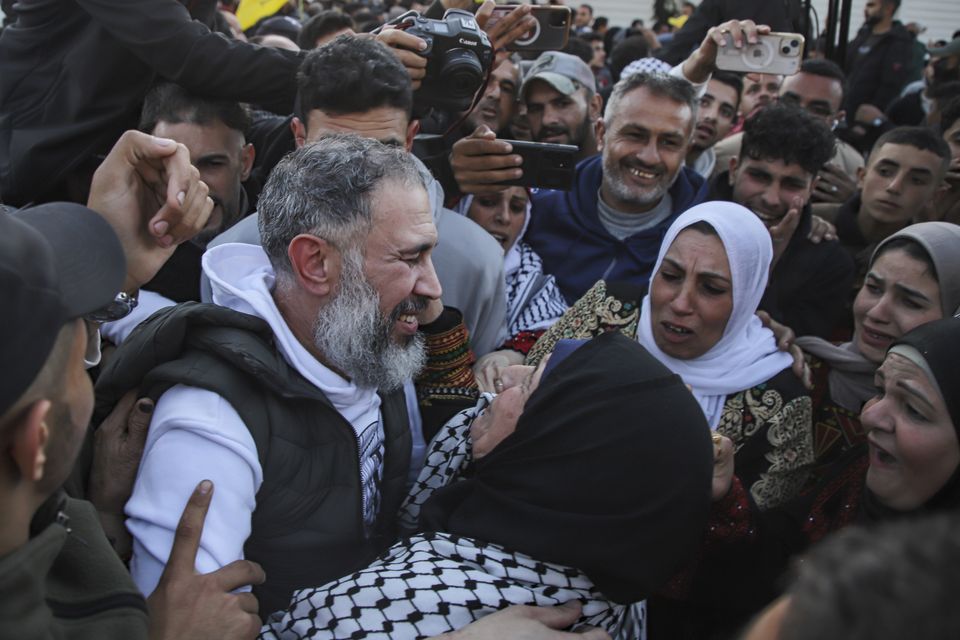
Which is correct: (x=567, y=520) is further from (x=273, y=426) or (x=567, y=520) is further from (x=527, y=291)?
(x=527, y=291)

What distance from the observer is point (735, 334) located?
9.13ft

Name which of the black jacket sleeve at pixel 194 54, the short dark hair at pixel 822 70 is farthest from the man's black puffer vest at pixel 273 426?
the short dark hair at pixel 822 70

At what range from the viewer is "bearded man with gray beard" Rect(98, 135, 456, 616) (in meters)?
1.68

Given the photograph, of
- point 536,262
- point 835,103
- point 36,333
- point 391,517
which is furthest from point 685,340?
point 835,103

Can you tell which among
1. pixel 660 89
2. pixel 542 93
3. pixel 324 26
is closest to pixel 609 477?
pixel 660 89

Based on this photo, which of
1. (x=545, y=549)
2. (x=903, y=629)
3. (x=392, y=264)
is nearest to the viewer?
(x=903, y=629)

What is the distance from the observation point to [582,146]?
468 centimetres

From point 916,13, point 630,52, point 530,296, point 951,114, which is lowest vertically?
point 916,13

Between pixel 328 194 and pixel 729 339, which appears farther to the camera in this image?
pixel 729 339

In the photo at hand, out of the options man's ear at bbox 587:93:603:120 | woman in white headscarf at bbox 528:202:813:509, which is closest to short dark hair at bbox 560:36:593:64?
man's ear at bbox 587:93:603:120

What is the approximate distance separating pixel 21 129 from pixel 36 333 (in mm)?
1979

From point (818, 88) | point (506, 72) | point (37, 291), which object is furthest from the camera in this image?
point (818, 88)

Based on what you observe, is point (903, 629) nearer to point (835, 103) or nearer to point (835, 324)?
point (835, 324)

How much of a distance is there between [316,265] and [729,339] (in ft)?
4.66
